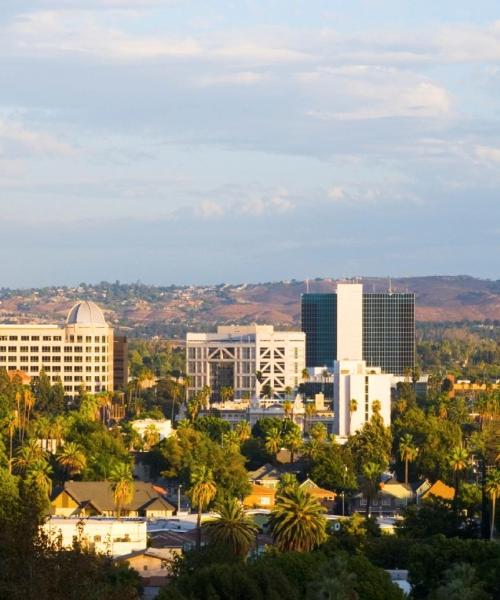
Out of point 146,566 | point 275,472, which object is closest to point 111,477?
point 275,472

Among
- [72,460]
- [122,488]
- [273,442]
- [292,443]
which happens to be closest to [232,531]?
[122,488]

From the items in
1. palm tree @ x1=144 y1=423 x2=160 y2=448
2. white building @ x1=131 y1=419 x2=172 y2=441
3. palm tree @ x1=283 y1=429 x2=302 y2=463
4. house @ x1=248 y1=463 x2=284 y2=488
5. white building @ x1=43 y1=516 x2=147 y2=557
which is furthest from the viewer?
white building @ x1=131 y1=419 x2=172 y2=441

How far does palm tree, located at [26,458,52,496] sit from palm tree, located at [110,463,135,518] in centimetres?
420

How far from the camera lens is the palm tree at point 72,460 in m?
148

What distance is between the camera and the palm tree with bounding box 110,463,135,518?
132125 mm

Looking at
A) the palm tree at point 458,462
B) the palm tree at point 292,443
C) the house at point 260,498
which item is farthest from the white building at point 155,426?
the palm tree at point 458,462

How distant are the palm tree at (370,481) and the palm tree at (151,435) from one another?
26.2m

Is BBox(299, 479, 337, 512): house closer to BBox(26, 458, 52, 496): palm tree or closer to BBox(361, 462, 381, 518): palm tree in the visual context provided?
BBox(361, 462, 381, 518): palm tree

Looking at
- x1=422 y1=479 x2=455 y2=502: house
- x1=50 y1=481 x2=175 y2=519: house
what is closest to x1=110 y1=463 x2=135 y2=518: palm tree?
x1=50 y1=481 x2=175 y2=519: house

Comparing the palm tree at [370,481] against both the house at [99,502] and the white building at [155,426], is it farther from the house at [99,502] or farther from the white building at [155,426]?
the white building at [155,426]

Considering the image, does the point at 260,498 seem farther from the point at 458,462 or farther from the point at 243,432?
the point at 243,432

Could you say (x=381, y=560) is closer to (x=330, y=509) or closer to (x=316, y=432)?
(x=330, y=509)

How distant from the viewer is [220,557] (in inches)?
3585

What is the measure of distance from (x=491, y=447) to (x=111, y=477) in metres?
29.6
